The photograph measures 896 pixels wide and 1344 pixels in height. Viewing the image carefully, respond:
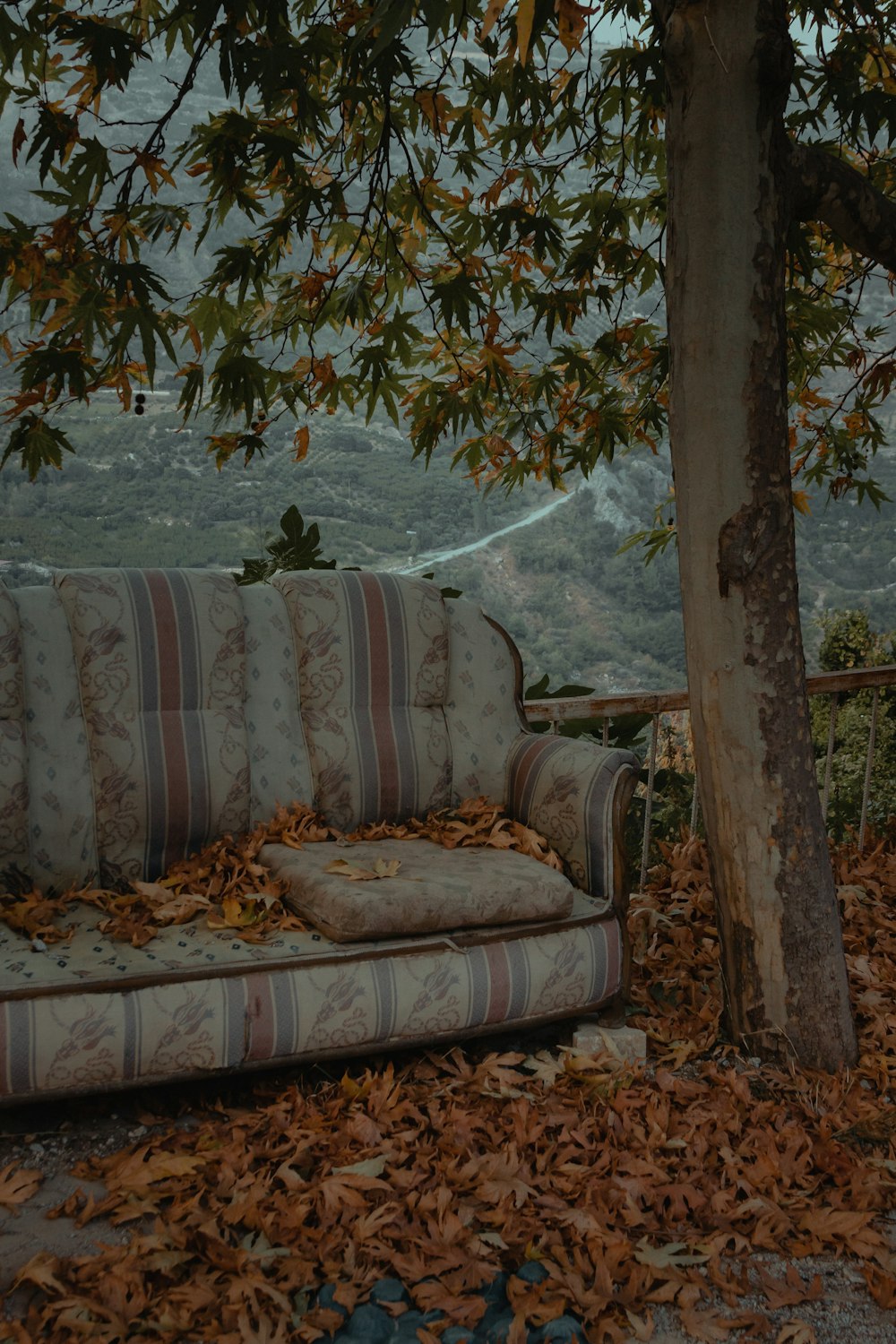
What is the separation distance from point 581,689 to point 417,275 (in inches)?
54.1

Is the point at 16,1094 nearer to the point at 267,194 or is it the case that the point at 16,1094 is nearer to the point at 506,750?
the point at 506,750

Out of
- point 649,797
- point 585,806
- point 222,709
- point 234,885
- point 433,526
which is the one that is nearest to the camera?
point 234,885

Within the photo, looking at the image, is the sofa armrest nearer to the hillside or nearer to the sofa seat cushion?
the sofa seat cushion

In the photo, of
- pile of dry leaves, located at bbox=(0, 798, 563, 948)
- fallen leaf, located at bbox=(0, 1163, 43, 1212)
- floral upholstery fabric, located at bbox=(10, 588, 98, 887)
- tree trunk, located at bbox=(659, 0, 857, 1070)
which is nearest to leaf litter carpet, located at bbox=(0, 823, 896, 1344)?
fallen leaf, located at bbox=(0, 1163, 43, 1212)

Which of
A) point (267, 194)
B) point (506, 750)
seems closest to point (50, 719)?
point (506, 750)

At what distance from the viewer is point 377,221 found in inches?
113

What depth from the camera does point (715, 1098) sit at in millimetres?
2080

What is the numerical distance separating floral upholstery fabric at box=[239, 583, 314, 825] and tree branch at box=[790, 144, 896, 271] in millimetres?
1550

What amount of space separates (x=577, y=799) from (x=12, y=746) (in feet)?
4.20

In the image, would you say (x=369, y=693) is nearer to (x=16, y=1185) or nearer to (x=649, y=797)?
(x=649, y=797)

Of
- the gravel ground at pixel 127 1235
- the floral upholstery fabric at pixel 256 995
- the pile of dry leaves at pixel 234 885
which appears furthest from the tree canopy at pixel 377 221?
the gravel ground at pixel 127 1235

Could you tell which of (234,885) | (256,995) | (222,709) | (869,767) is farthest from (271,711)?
(869,767)

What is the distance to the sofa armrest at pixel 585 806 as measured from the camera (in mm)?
2359

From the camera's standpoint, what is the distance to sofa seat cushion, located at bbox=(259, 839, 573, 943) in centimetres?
207
